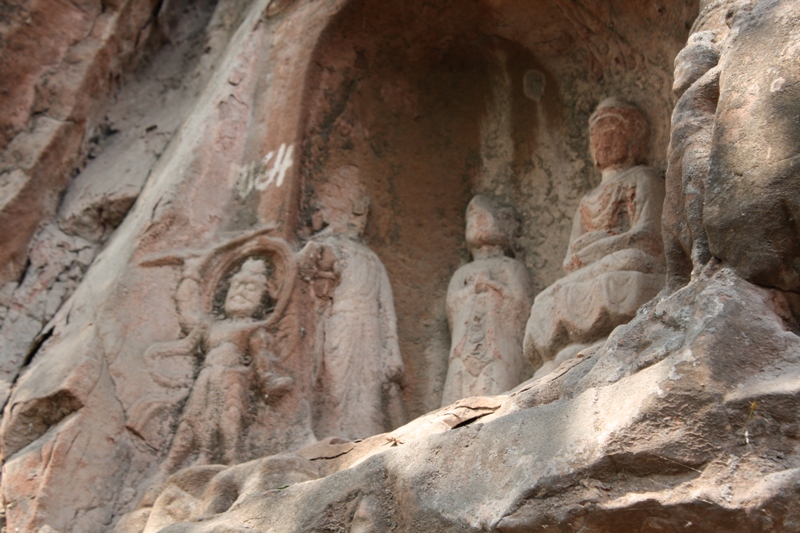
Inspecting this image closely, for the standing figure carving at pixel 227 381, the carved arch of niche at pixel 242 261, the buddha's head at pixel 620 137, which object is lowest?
the standing figure carving at pixel 227 381

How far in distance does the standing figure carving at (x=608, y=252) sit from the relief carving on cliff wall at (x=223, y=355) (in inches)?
50.0

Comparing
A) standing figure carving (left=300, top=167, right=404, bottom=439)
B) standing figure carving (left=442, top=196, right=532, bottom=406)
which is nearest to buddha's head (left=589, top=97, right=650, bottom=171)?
standing figure carving (left=442, top=196, right=532, bottom=406)

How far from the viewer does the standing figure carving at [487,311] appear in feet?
17.2

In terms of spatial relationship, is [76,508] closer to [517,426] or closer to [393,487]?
[393,487]

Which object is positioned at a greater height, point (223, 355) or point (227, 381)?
point (223, 355)

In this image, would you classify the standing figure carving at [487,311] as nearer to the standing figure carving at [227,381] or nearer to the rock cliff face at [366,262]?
the rock cliff face at [366,262]

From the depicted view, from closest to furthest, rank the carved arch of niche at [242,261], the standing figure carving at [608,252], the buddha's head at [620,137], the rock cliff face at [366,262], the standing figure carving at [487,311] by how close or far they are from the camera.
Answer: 1. the rock cliff face at [366,262]
2. the standing figure carving at [608,252]
3. the standing figure carving at [487,311]
4. the buddha's head at [620,137]
5. the carved arch of niche at [242,261]

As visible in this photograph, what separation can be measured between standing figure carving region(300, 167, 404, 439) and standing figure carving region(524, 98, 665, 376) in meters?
0.81

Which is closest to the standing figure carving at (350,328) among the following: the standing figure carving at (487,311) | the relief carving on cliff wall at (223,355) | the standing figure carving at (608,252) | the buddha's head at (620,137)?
the relief carving on cliff wall at (223,355)

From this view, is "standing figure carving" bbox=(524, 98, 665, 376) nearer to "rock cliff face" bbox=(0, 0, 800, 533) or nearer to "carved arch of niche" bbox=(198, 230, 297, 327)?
"rock cliff face" bbox=(0, 0, 800, 533)

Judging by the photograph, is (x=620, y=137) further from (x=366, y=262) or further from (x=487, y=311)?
(x=366, y=262)

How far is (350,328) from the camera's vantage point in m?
5.47

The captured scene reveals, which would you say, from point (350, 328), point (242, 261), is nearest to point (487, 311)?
point (350, 328)

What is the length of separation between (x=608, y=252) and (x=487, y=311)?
794 mm
